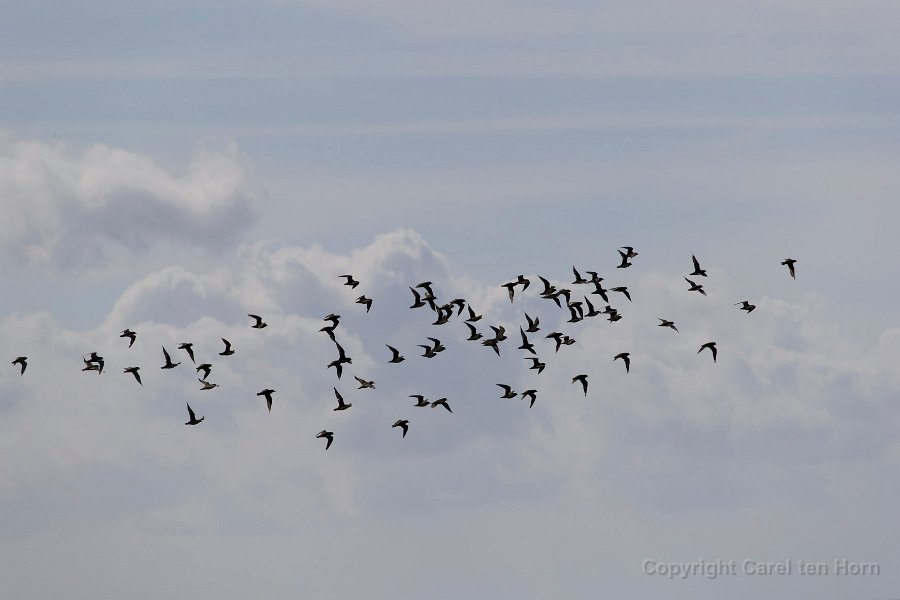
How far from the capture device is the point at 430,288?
151 metres

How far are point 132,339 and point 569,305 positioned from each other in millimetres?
47779

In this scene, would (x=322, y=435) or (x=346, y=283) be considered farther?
(x=346, y=283)

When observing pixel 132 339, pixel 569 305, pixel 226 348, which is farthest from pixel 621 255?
pixel 132 339

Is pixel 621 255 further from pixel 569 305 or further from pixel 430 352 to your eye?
pixel 430 352

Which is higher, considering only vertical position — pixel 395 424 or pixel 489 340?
pixel 489 340

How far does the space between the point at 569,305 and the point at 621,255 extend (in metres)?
→ 7.94

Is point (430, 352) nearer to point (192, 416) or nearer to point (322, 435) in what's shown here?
point (322, 435)

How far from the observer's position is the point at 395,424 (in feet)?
480

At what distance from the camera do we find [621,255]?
495 feet

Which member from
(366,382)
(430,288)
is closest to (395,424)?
(366,382)

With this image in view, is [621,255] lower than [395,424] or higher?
higher

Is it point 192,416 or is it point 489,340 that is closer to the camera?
point 192,416

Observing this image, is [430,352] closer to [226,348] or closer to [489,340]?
[489,340]

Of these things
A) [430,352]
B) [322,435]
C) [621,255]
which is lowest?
[322,435]
